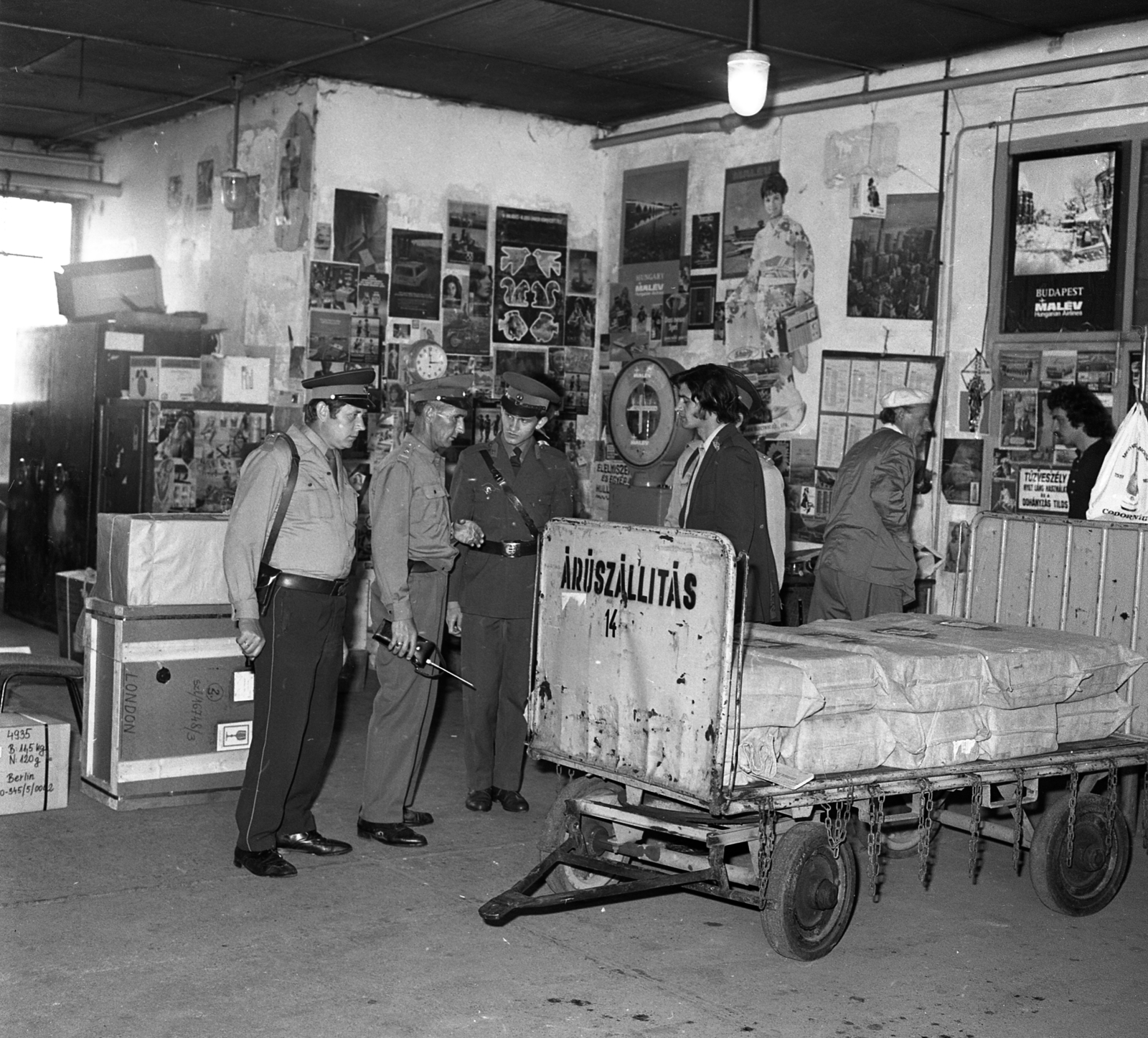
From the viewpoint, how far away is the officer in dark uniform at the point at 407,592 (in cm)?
568

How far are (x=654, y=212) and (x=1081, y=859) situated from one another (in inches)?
240

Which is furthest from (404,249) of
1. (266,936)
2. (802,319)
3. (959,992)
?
(959,992)

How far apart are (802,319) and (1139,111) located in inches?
94.3

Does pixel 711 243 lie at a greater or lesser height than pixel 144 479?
greater

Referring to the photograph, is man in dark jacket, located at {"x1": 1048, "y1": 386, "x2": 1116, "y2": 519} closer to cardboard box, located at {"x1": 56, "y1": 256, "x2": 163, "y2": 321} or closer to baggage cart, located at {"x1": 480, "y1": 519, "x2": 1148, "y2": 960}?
baggage cart, located at {"x1": 480, "y1": 519, "x2": 1148, "y2": 960}

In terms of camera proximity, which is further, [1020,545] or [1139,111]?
[1139,111]

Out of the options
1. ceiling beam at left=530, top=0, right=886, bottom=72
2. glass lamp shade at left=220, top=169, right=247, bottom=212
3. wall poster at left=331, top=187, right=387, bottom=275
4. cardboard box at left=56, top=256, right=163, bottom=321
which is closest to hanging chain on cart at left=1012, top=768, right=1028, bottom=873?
ceiling beam at left=530, top=0, right=886, bottom=72

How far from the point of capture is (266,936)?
472 cm

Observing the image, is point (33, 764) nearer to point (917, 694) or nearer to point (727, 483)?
point (727, 483)

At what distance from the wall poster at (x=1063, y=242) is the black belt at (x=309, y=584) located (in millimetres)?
4315

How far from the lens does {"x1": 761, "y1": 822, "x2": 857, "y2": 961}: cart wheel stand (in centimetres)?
461

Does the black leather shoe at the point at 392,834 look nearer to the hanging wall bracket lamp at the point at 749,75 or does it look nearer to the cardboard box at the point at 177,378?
the hanging wall bracket lamp at the point at 749,75

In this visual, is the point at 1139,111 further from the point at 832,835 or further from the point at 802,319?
the point at 832,835

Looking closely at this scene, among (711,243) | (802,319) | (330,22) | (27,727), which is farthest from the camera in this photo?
(711,243)
